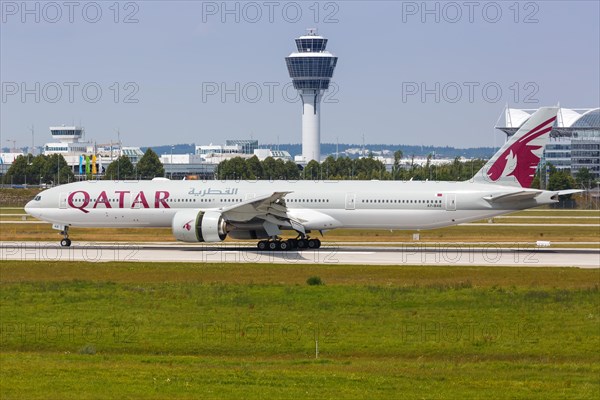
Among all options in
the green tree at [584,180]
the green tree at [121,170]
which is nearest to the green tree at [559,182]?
the green tree at [584,180]

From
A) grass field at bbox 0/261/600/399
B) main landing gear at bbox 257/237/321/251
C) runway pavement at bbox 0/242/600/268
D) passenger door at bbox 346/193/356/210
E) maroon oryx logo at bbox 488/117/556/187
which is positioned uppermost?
maroon oryx logo at bbox 488/117/556/187

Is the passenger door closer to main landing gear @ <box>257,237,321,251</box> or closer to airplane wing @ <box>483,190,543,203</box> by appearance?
main landing gear @ <box>257,237,321,251</box>

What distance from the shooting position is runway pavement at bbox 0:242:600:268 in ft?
153

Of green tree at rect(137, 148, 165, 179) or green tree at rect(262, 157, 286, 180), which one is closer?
green tree at rect(137, 148, 165, 179)

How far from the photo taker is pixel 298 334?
27250 millimetres

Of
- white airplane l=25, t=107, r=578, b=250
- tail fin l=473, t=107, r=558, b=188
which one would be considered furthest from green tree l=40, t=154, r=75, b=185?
A: tail fin l=473, t=107, r=558, b=188

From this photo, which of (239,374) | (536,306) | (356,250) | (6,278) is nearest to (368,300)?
(536,306)

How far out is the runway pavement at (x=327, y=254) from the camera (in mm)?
46688

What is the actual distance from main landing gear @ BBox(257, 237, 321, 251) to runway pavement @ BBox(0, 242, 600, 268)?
69 centimetres

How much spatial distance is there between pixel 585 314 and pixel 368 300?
7332 millimetres

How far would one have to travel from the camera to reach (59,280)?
38.4 metres

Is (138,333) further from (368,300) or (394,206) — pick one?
(394,206)

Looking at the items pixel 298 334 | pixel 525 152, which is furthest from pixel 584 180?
pixel 298 334

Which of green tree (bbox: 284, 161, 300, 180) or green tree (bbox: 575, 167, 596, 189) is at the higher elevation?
green tree (bbox: 284, 161, 300, 180)
